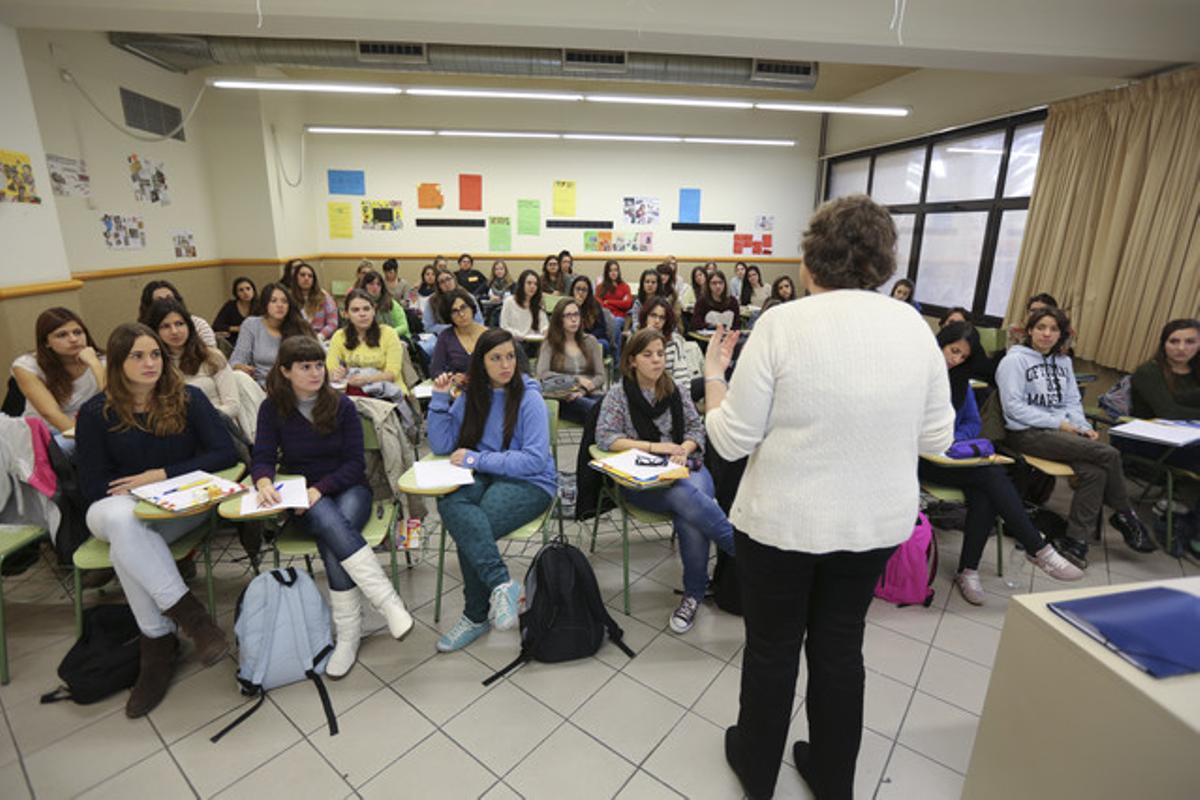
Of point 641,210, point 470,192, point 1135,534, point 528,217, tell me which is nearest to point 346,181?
point 470,192

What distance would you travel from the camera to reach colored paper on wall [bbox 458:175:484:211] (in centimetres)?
859

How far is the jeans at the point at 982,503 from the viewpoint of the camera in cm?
279

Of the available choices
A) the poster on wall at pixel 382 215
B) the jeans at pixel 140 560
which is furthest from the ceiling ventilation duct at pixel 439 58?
the jeans at pixel 140 560

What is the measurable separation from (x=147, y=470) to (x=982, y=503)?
12.2ft

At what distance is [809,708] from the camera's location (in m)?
1.60

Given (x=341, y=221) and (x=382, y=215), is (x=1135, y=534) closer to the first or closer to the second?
(x=382, y=215)

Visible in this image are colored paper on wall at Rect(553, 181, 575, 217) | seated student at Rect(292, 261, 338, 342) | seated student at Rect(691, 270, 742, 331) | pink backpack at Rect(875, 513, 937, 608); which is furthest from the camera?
colored paper on wall at Rect(553, 181, 575, 217)

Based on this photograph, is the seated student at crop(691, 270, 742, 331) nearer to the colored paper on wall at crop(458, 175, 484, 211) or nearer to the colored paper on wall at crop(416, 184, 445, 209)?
the colored paper on wall at crop(458, 175, 484, 211)

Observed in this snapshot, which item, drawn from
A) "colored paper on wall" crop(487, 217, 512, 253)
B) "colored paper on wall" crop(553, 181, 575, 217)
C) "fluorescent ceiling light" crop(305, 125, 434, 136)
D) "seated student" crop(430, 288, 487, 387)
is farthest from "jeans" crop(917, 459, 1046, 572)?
"fluorescent ceiling light" crop(305, 125, 434, 136)

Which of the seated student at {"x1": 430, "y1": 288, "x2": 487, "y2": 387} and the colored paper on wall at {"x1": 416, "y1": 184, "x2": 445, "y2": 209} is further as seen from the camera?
the colored paper on wall at {"x1": 416, "y1": 184, "x2": 445, "y2": 209}

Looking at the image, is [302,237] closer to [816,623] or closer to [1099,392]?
[816,623]

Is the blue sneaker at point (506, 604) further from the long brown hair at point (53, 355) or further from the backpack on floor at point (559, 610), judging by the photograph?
the long brown hair at point (53, 355)

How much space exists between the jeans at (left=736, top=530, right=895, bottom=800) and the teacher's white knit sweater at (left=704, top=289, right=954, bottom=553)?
106 mm

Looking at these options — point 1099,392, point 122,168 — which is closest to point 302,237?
point 122,168
